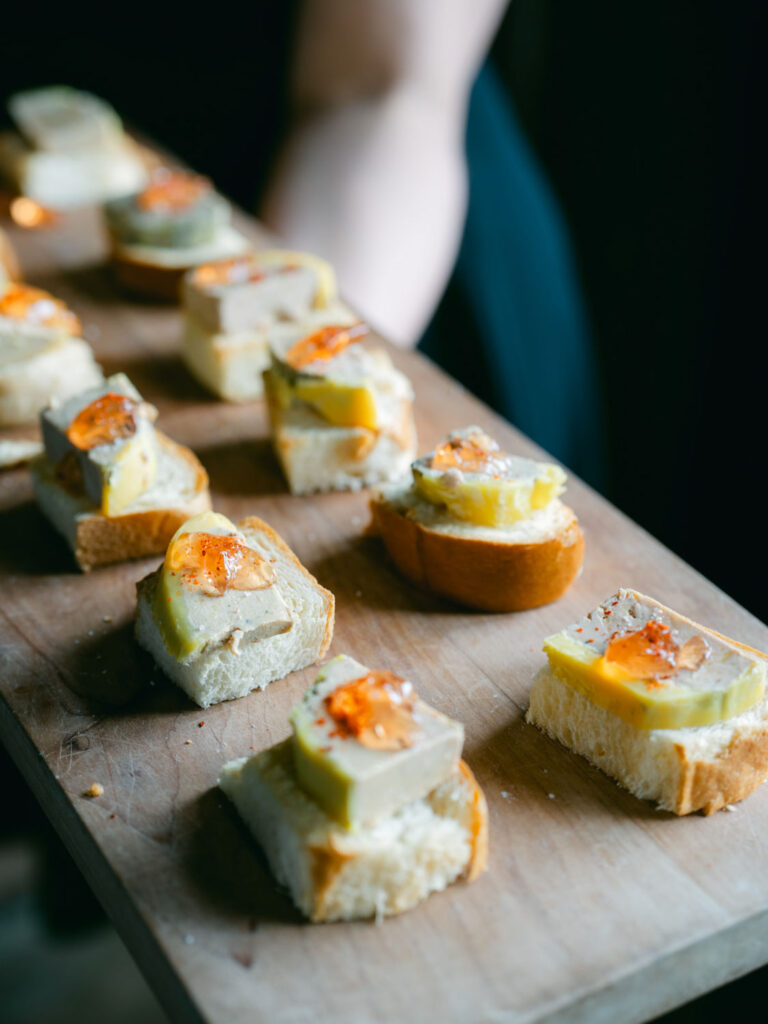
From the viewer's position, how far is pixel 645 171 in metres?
4.15

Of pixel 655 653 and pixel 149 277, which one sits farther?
pixel 149 277

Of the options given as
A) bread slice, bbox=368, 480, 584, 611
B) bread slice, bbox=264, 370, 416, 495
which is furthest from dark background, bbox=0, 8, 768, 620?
bread slice, bbox=368, 480, 584, 611

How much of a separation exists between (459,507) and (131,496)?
630mm

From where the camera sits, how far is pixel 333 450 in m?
2.37

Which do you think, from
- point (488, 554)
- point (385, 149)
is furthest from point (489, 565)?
point (385, 149)

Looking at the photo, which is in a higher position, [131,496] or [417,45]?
[417,45]

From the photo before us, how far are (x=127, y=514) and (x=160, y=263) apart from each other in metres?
1.15

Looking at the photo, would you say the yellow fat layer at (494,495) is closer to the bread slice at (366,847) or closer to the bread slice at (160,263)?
the bread slice at (366,847)

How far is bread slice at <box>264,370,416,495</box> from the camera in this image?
7.73 ft

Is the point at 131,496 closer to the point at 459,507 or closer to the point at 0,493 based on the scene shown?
the point at 0,493

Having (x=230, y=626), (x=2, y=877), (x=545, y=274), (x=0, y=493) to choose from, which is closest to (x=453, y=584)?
(x=230, y=626)

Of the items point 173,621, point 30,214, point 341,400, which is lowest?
point 30,214

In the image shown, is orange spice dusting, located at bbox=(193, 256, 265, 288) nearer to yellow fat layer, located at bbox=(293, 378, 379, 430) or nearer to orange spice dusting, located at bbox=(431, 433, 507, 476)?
yellow fat layer, located at bbox=(293, 378, 379, 430)

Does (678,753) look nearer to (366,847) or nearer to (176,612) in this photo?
(366,847)
